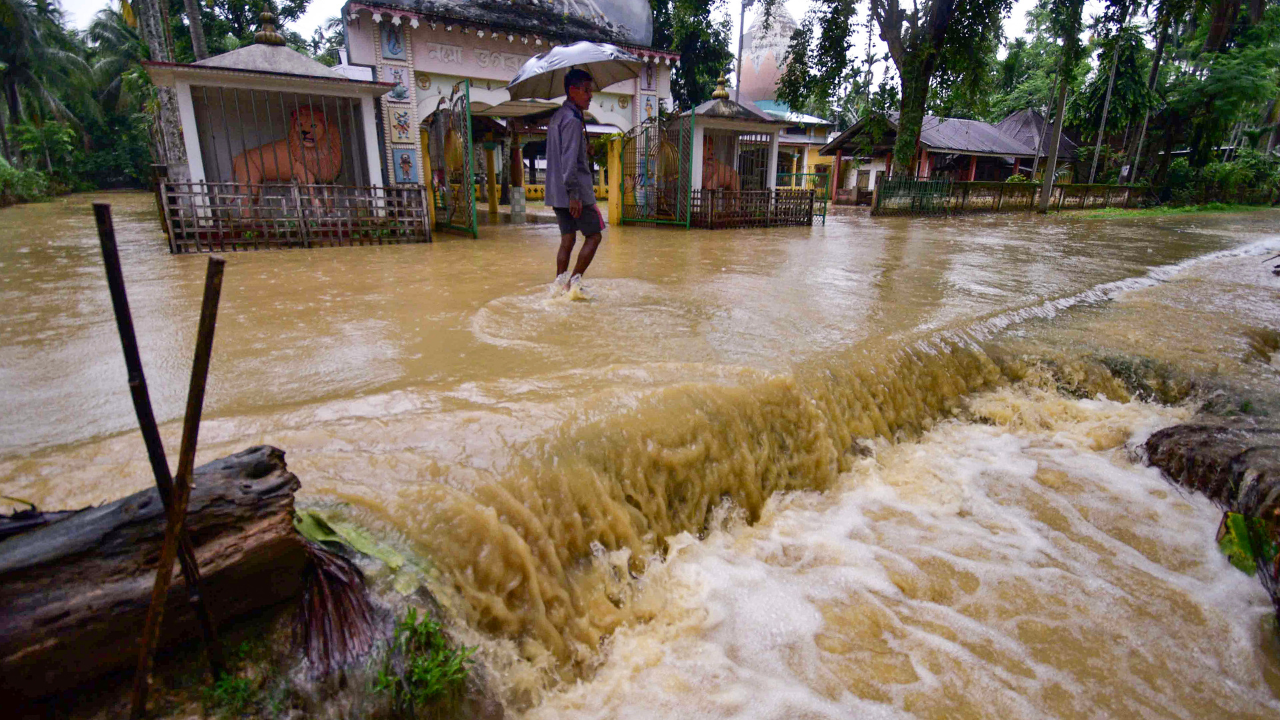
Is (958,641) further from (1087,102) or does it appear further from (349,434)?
(1087,102)

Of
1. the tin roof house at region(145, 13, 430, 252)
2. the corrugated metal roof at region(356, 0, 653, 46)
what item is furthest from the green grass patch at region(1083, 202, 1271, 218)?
the tin roof house at region(145, 13, 430, 252)

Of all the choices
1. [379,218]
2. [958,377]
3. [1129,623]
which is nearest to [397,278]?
[379,218]

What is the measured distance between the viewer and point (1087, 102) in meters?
26.8

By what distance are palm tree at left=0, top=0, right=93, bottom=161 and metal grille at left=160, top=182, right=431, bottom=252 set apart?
2581cm

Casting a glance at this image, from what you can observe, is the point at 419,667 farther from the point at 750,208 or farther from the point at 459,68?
the point at 750,208

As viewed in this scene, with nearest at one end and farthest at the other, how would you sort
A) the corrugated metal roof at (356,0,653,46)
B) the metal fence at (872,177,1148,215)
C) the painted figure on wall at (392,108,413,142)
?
the corrugated metal roof at (356,0,653,46) < the painted figure on wall at (392,108,413,142) < the metal fence at (872,177,1148,215)

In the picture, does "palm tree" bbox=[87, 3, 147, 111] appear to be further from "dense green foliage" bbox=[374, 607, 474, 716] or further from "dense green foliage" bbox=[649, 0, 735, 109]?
"dense green foliage" bbox=[374, 607, 474, 716]

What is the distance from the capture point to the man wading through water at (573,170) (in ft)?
16.9

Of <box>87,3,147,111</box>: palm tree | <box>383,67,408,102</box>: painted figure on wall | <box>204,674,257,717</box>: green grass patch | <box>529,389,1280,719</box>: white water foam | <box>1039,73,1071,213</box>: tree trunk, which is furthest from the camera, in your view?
<box>87,3,147,111</box>: palm tree

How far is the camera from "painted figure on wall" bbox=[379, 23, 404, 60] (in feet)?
39.5

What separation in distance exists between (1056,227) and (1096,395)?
15.0m

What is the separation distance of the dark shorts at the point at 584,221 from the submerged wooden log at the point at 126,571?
3.83 meters

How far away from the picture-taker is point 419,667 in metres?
1.92

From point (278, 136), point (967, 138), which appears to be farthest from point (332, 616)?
point (967, 138)
